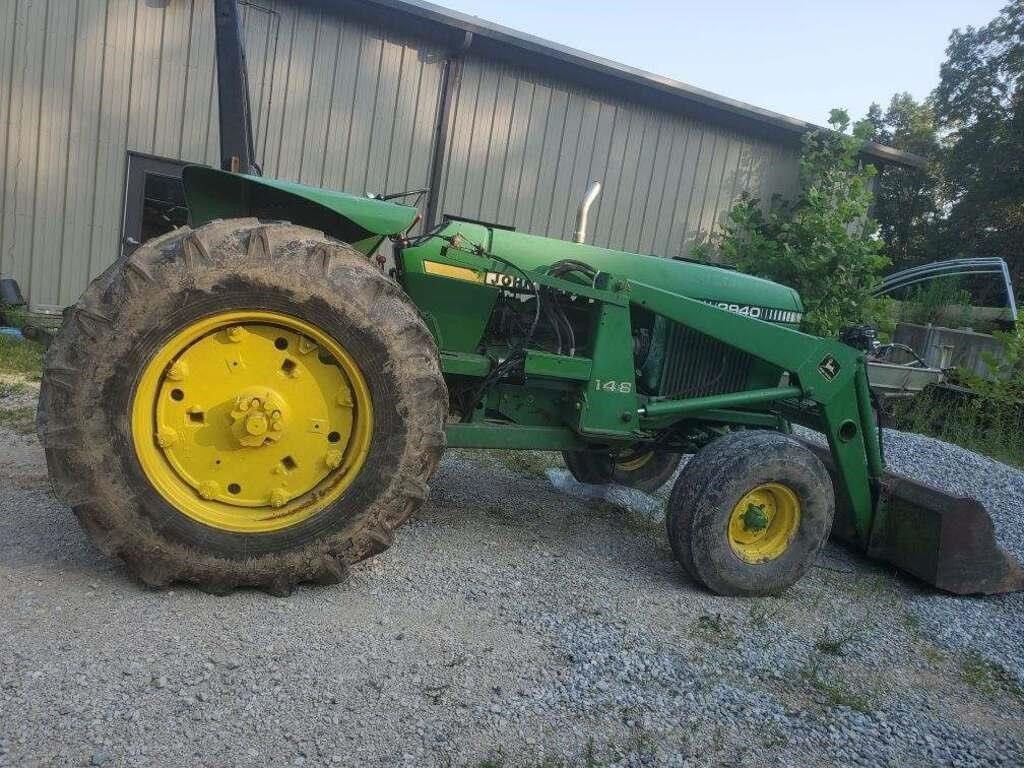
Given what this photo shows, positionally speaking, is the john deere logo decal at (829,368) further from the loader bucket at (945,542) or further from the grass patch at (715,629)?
the grass patch at (715,629)

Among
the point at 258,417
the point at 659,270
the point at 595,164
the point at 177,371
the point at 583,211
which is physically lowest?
the point at 258,417

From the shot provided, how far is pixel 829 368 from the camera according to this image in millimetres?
3680

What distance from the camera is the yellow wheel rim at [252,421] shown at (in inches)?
107

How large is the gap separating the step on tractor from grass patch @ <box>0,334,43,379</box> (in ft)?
11.0

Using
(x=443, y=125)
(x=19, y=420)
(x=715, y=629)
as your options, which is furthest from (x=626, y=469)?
(x=443, y=125)

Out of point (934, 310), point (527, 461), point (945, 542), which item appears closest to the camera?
point (945, 542)

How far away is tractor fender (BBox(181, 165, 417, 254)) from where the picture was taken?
2.99m

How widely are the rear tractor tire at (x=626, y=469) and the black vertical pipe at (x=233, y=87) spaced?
8.02ft

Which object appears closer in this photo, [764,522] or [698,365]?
[764,522]

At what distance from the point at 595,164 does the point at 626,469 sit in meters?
4.89

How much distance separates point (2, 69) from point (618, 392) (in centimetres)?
678

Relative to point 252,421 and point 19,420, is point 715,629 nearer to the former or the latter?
point 252,421

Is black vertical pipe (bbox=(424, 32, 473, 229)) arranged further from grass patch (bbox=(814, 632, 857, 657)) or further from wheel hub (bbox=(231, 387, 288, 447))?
grass patch (bbox=(814, 632, 857, 657))

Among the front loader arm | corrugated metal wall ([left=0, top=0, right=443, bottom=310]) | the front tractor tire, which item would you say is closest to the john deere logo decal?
the front loader arm
